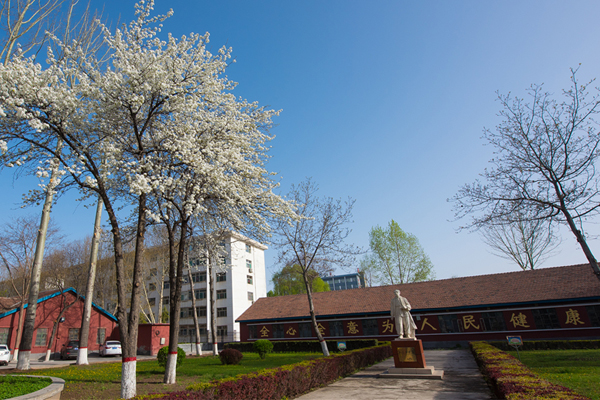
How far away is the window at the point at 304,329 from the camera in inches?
1159

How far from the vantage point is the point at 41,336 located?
26.4m

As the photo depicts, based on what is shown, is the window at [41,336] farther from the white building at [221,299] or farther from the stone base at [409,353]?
the stone base at [409,353]

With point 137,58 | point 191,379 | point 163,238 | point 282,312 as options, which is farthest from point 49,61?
point 282,312

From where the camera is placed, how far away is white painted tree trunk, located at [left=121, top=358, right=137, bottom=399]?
28.3 feet

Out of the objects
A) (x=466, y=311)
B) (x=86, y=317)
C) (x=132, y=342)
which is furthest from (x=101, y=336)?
(x=466, y=311)

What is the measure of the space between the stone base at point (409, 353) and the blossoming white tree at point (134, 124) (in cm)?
729

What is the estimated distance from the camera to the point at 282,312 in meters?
30.9

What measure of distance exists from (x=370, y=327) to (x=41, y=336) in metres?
26.6

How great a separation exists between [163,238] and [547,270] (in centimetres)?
3237

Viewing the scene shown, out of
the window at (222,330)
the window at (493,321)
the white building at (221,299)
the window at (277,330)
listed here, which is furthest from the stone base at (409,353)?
the window at (222,330)

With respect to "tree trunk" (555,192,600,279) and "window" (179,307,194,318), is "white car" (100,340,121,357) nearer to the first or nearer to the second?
"window" (179,307,194,318)

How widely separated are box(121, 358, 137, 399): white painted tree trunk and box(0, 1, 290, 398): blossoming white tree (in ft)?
0.08

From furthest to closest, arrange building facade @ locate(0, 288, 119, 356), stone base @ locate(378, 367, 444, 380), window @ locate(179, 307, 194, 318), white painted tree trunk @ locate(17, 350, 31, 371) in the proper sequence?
window @ locate(179, 307, 194, 318)
building facade @ locate(0, 288, 119, 356)
white painted tree trunk @ locate(17, 350, 31, 371)
stone base @ locate(378, 367, 444, 380)

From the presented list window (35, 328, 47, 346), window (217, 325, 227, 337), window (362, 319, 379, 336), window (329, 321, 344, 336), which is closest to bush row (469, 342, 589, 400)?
window (362, 319, 379, 336)
